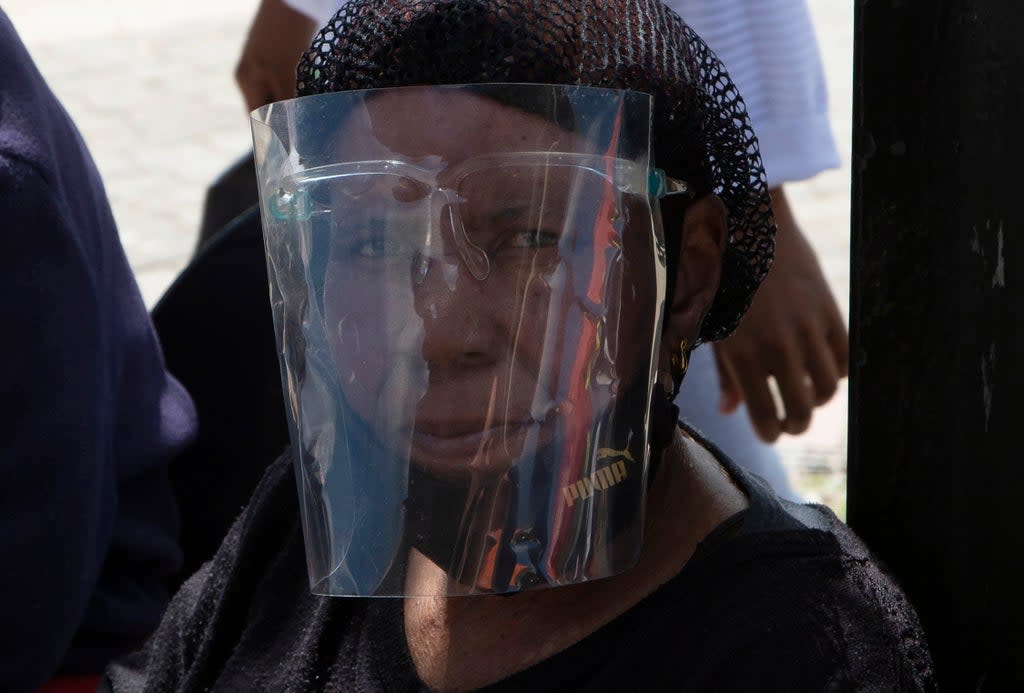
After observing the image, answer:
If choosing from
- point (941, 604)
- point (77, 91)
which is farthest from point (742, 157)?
point (77, 91)

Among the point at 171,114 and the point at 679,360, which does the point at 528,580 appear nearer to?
the point at 679,360

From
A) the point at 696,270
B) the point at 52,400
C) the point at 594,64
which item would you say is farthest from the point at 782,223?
the point at 52,400

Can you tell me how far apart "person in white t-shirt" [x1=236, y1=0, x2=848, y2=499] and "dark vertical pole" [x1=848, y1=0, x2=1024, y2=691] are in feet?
1.97

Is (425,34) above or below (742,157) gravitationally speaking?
above

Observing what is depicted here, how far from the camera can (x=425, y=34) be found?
4.86 ft

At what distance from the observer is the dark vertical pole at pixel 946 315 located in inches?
57.2

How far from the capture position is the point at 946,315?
1.55 metres

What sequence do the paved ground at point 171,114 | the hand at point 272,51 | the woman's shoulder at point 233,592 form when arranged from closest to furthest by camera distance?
the woman's shoulder at point 233,592 < the hand at point 272,51 < the paved ground at point 171,114

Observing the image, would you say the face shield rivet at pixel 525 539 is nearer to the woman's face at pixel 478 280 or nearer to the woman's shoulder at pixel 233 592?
the woman's face at pixel 478 280

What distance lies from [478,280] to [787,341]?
3.00ft

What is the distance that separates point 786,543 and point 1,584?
111 centimetres

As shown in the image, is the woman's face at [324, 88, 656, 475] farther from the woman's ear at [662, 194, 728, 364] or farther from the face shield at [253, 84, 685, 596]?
the woman's ear at [662, 194, 728, 364]

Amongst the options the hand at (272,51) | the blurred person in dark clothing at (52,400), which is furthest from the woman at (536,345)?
the hand at (272,51)

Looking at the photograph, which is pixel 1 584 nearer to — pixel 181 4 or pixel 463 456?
pixel 463 456
